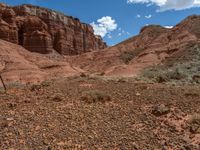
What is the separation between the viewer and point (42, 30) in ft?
212

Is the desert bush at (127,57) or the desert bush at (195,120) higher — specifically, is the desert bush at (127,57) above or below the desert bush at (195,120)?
above

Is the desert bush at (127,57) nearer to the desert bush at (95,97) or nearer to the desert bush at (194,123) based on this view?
the desert bush at (95,97)

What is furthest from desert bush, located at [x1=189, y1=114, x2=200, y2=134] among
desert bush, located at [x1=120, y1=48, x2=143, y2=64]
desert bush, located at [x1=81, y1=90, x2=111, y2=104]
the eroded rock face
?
the eroded rock face

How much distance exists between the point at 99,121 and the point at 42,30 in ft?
194

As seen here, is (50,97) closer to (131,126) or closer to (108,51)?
(131,126)

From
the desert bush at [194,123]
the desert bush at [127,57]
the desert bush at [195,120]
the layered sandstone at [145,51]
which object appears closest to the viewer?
the desert bush at [194,123]

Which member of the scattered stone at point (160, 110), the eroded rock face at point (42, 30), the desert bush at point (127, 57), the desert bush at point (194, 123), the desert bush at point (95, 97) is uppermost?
the eroded rock face at point (42, 30)

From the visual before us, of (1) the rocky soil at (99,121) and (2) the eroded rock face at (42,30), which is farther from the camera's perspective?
(2) the eroded rock face at (42,30)

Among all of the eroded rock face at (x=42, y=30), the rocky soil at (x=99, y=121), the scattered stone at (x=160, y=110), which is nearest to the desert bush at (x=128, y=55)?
the eroded rock face at (x=42, y=30)

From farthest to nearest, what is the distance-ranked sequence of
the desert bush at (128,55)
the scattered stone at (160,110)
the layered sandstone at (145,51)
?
the desert bush at (128,55) < the layered sandstone at (145,51) < the scattered stone at (160,110)

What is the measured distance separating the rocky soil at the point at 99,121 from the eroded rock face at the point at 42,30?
162ft

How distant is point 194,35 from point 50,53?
32.1m

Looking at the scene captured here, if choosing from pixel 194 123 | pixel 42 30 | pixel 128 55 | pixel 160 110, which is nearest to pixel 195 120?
pixel 194 123

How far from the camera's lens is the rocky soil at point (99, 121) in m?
6.57
